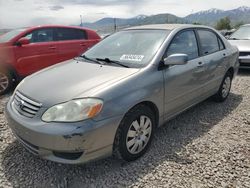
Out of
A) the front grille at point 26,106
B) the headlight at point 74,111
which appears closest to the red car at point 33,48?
the front grille at point 26,106

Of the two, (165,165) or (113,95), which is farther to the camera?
(165,165)

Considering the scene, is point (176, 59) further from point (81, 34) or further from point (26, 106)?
point (81, 34)

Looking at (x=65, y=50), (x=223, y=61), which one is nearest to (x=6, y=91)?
(x=65, y=50)

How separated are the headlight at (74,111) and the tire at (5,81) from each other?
3.58 m

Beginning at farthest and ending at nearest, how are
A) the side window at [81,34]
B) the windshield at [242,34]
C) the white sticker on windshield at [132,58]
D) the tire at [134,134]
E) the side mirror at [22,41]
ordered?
the windshield at [242,34] < the side window at [81,34] < the side mirror at [22,41] < the white sticker on windshield at [132,58] < the tire at [134,134]

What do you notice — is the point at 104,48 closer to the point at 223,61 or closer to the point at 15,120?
the point at 15,120

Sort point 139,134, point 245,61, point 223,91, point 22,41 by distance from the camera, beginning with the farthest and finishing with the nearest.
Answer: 1. point 245,61
2. point 22,41
3. point 223,91
4. point 139,134

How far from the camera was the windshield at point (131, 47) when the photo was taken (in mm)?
3330

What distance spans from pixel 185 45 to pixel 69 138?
7.72ft

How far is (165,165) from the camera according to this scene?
3010 mm

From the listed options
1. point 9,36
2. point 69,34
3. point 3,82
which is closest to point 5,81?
point 3,82

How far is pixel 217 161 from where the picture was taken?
3105mm

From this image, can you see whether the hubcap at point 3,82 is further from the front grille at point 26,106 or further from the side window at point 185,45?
the side window at point 185,45

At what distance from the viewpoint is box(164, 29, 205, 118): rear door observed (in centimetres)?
340
